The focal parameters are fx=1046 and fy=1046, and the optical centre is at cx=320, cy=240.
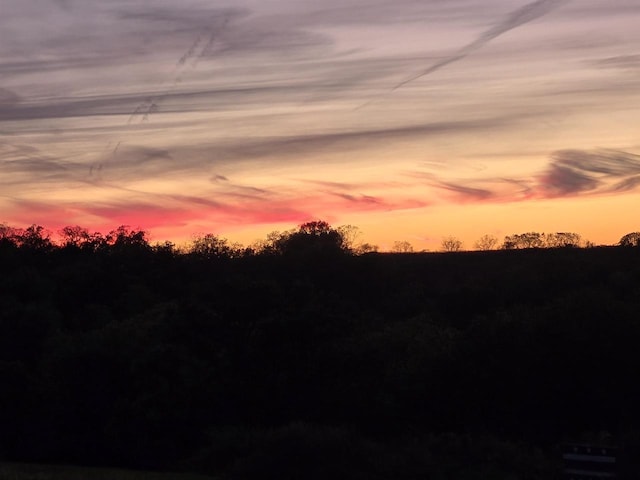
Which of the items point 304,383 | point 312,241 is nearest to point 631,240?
point 312,241

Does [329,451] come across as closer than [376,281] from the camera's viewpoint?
Yes

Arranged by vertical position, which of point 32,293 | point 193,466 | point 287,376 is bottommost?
point 193,466

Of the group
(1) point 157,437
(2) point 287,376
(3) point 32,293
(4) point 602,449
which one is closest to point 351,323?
(2) point 287,376

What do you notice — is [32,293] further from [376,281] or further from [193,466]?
[193,466]

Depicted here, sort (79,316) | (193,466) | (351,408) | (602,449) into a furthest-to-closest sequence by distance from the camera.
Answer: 1. (79,316)
2. (351,408)
3. (193,466)
4. (602,449)

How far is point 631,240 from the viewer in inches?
4552

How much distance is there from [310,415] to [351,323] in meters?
5.76

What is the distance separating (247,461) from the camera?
35188 mm

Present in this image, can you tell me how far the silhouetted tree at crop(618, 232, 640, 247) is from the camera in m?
113

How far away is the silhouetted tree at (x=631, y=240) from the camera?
113 m

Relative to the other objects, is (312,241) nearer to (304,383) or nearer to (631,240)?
(631,240)

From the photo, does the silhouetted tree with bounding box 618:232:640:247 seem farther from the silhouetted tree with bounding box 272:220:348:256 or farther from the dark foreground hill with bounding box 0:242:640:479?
the dark foreground hill with bounding box 0:242:640:479

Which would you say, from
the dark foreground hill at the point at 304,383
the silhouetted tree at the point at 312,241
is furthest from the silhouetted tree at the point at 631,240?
the dark foreground hill at the point at 304,383

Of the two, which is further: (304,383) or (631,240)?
(631,240)
